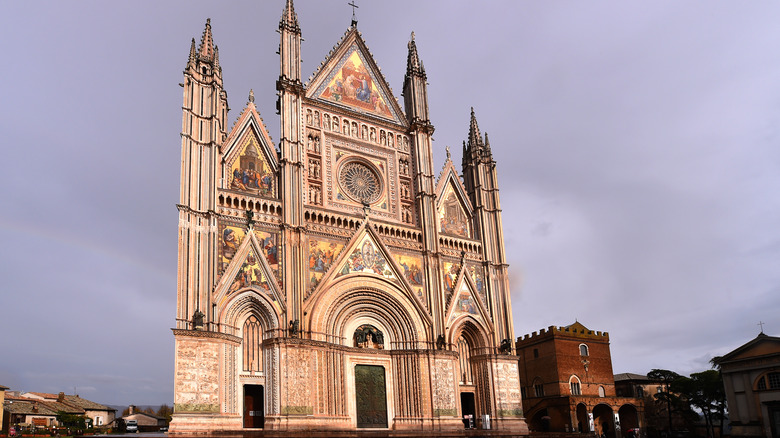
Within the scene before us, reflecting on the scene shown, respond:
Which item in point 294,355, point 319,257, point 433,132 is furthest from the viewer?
point 433,132

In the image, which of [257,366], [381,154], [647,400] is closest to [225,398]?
[257,366]

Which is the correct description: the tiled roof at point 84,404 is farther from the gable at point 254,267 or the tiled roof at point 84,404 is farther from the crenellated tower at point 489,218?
the crenellated tower at point 489,218

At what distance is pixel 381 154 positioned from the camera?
35.3 m

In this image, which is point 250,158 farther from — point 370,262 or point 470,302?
point 470,302

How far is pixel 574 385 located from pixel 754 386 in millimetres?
11568

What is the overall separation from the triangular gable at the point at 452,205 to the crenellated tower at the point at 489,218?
0.76 metres

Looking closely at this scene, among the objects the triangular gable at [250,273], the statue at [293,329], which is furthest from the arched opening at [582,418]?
the triangular gable at [250,273]

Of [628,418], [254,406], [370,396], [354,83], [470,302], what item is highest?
[354,83]

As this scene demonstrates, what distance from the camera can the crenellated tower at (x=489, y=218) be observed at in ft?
117

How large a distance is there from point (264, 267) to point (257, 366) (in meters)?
4.48

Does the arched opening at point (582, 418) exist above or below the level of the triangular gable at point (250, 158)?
below

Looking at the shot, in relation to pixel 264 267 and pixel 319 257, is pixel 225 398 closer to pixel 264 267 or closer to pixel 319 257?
pixel 264 267

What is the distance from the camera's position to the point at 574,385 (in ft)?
A: 141

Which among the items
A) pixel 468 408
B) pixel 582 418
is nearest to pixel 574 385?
pixel 582 418
